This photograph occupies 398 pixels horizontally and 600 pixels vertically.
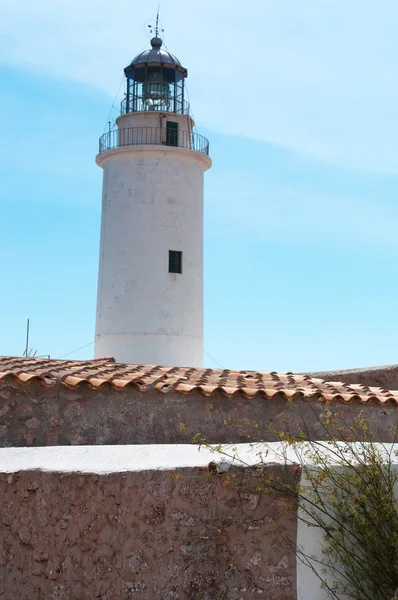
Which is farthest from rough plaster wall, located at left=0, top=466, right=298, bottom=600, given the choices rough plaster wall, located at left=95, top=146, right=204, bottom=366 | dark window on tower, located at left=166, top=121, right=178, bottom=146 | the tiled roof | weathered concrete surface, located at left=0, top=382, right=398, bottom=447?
dark window on tower, located at left=166, top=121, right=178, bottom=146

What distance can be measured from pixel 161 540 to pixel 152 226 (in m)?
19.2

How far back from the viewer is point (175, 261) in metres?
24.6

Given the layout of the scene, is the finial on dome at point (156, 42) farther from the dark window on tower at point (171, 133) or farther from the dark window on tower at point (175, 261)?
the dark window on tower at point (175, 261)

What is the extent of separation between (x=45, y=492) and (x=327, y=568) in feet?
6.04

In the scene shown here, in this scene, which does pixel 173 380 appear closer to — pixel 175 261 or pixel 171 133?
pixel 175 261

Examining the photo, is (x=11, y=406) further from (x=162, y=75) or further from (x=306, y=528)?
(x=162, y=75)

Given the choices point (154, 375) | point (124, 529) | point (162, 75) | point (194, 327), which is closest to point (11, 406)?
point (154, 375)

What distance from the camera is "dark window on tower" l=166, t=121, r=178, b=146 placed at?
25.2 meters

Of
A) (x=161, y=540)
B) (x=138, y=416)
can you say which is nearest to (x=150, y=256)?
(x=138, y=416)

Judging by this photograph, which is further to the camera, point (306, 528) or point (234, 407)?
point (234, 407)

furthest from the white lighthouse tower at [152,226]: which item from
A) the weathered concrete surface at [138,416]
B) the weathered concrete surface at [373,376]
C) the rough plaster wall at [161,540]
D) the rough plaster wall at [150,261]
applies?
the rough plaster wall at [161,540]

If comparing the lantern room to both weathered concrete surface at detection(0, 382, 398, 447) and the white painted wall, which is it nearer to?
the white painted wall

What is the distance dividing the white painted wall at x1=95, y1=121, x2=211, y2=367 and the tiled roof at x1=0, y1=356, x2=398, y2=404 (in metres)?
11.4

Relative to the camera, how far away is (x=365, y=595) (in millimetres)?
5348
